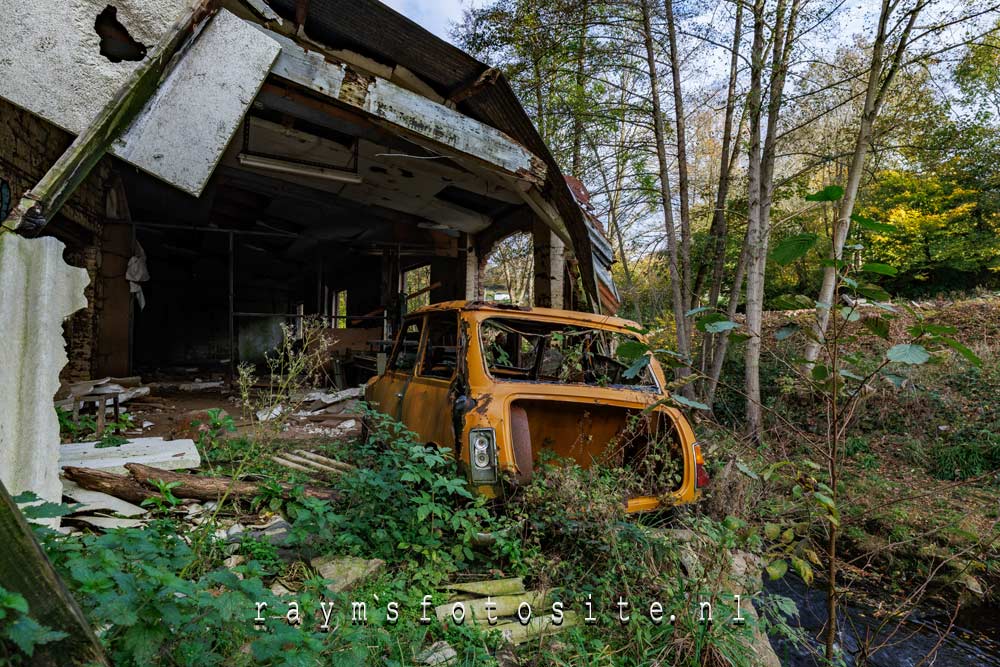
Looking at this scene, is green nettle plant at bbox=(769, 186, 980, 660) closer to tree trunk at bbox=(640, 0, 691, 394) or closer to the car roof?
the car roof

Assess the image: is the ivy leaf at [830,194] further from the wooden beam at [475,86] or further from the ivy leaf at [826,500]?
the wooden beam at [475,86]

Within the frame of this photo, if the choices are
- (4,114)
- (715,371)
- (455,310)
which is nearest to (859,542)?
(715,371)

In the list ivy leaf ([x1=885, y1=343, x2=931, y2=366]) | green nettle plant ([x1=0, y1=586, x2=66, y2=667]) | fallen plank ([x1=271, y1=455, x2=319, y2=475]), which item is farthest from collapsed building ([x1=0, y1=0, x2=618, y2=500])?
ivy leaf ([x1=885, y1=343, x2=931, y2=366])

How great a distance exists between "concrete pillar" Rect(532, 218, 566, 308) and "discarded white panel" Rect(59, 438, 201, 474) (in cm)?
470

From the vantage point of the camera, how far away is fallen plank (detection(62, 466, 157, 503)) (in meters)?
3.45

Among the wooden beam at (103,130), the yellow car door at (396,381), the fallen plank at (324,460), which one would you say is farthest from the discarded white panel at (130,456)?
the wooden beam at (103,130)

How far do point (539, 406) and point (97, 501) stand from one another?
119 inches

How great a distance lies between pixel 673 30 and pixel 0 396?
355 inches

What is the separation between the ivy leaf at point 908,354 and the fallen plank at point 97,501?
4005mm

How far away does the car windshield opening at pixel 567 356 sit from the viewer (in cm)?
420

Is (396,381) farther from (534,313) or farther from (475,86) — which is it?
(475,86)

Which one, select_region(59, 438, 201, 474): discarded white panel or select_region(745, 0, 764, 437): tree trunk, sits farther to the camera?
select_region(745, 0, 764, 437): tree trunk

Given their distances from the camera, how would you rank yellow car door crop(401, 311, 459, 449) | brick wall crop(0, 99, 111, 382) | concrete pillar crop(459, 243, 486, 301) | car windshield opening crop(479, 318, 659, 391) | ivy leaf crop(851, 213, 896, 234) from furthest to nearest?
concrete pillar crop(459, 243, 486, 301) < brick wall crop(0, 99, 111, 382) < car windshield opening crop(479, 318, 659, 391) < yellow car door crop(401, 311, 459, 449) < ivy leaf crop(851, 213, 896, 234)

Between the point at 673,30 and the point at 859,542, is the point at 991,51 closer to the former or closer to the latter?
the point at 673,30
